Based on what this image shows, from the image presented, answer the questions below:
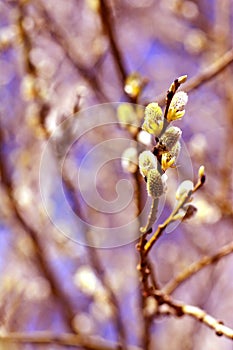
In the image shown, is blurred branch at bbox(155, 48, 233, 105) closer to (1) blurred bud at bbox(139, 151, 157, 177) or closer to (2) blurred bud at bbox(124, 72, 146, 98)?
(2) blurred bud at bbox(124, 72, 146, 98)

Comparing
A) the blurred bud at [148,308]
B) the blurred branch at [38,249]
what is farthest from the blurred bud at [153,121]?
the blurred branch at [38,249]

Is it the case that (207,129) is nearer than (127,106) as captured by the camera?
No

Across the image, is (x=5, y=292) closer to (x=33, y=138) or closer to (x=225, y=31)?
(x=33, y=138)

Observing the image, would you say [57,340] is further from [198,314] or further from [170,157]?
[170,157]

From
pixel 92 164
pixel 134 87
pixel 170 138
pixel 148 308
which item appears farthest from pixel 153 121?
pixel 92 164

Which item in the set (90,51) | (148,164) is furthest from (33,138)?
(148,164)

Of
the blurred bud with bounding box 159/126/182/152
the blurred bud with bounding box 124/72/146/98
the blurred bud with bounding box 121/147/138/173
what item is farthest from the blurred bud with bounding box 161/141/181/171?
the blurred bud with bounding box 124/72/146/98
